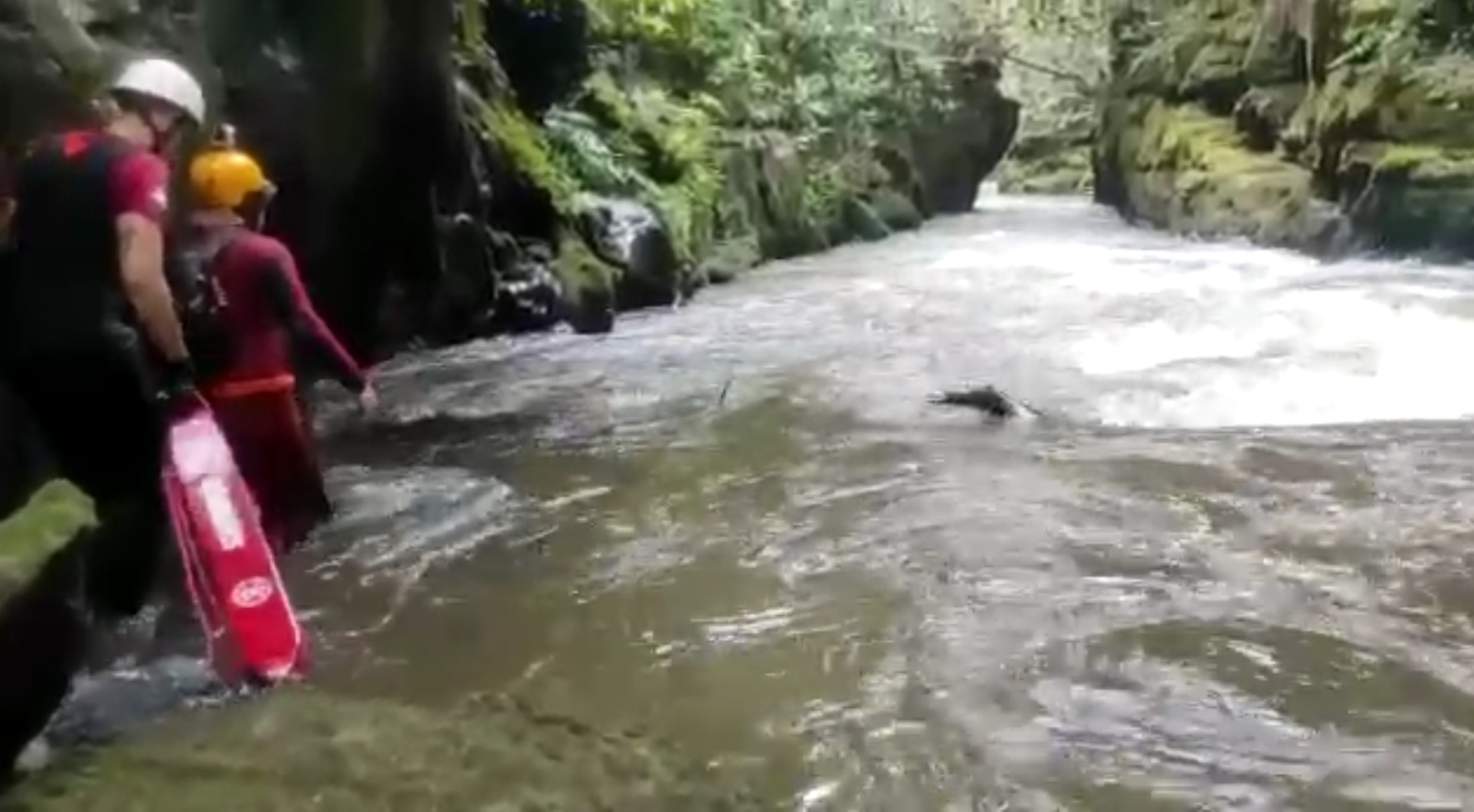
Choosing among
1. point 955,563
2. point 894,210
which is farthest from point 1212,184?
point 955,563

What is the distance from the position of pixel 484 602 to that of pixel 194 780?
1.96 metres

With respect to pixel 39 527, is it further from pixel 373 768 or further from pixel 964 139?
pixel 964 139

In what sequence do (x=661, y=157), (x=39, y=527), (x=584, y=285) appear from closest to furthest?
(x=39, y=527) < (x=584, y=285) < (x=661, y=157)

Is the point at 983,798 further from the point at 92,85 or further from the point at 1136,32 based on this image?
the point at 1136,32

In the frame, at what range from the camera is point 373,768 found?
4062 mm

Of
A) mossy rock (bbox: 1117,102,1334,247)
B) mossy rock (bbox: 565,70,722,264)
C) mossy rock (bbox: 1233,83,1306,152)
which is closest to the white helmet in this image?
mossy rock (bbox: 565,70,722,264)

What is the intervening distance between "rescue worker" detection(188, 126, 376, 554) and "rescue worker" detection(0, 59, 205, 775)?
0.67 metres

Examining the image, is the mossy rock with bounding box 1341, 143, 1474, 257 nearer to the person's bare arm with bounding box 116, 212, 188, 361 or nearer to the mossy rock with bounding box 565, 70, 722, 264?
the mossy rock with bounding box 565, 70, 722, 264

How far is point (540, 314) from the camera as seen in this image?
1390cm

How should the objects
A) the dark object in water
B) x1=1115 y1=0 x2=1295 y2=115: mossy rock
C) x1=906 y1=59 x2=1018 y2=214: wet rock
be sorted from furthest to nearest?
x1=906 y1=59 x2=1018 y2=214: wet rock, x1=1115 y1=0 x2=1295 y2=115: mossy rock, the dark object in water

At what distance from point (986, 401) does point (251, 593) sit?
5881 millimetres

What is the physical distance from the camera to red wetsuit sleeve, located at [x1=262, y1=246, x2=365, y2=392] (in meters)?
5.83

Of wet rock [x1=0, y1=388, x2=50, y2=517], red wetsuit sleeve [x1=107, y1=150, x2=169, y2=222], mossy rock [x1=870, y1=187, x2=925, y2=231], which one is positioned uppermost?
red wetsuit sleeve [x1=107, y1=150, x2=169, y2=222]

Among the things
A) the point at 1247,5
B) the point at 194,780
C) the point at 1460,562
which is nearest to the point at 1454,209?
the point at 1247,5
